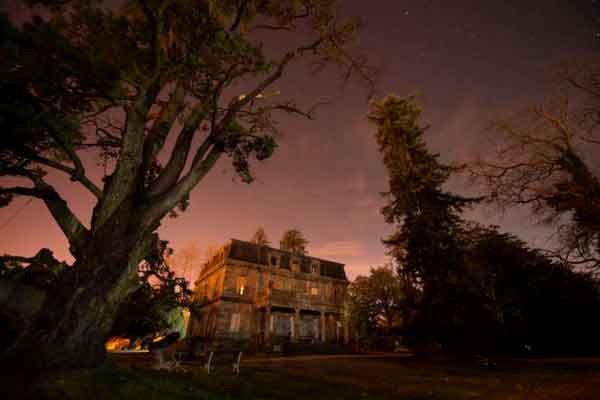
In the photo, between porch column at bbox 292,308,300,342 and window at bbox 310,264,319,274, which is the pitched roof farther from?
porch column at bbox 292,308,300,342

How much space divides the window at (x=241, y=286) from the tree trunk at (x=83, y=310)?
22.7 meters

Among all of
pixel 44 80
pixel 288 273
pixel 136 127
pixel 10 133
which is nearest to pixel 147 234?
pixel 136 127

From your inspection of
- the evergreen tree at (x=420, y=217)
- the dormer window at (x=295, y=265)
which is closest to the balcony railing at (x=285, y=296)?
the dormer window at (x=295, y=265)

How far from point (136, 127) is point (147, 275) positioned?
25.4ft

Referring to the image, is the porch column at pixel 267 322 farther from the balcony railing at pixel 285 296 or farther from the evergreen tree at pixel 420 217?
the evergreen tree at pixel 420 217

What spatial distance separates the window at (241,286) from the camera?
26.2 m

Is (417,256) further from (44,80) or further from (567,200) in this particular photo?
(44,80)

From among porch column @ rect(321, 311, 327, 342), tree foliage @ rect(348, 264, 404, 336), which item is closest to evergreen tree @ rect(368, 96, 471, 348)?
tree foliage @ rect(348, 264, 404, 336)

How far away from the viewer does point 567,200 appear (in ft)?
29.8

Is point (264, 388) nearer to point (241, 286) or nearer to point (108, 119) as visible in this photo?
point (108, 119)

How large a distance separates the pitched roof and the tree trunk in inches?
901

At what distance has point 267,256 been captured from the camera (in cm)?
2950

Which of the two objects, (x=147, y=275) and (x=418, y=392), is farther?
(x=147, y=275)

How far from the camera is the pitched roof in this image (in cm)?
2793
